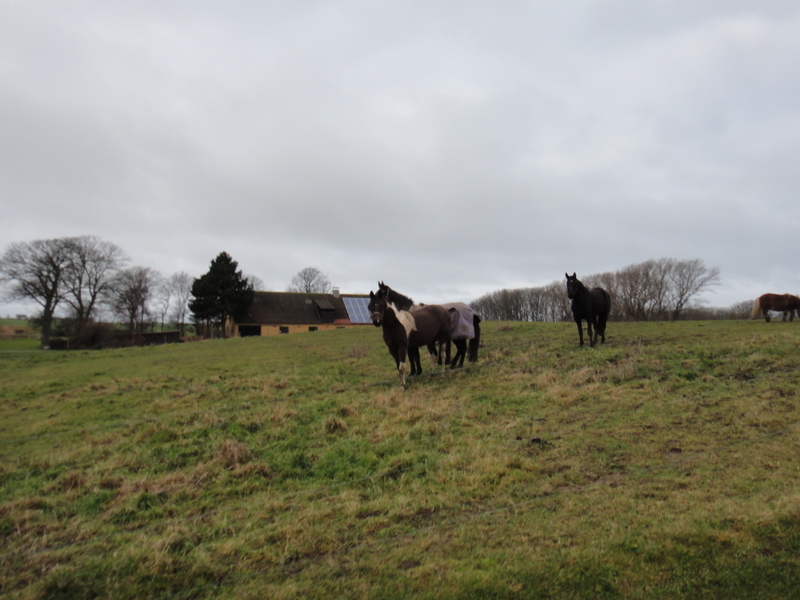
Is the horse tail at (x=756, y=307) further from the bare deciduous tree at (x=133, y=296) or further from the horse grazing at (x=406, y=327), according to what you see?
the bare deciduous tree at (x=133, y=296)

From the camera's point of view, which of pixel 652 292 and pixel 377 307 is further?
pixel 652 292

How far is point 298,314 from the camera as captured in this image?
52.3 meters

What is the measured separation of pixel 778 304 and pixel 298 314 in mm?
43338

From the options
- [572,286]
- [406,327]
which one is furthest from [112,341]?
[572,286]

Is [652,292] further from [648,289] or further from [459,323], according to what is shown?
[459,323]

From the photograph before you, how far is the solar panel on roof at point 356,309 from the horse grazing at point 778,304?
37.1m

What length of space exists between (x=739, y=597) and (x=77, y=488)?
20.2 ft

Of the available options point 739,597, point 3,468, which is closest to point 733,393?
point 739,597

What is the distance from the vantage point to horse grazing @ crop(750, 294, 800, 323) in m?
18.4

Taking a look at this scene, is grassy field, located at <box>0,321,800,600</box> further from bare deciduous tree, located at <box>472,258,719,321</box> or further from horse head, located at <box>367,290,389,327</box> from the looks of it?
bare deciduous tree, located at <box>472,258,719,321</box>

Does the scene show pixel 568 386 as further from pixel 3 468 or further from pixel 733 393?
pixel 3 468

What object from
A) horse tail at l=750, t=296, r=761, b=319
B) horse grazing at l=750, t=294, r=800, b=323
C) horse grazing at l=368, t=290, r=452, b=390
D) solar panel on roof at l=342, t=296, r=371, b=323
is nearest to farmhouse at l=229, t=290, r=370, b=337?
solar panel on roof at l=342, t=296, r=371, b=323

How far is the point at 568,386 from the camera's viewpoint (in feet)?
26.8

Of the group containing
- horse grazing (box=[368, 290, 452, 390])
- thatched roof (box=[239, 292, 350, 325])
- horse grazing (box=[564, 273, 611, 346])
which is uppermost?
thatched roof (box=[239, 292, 350, 325])
